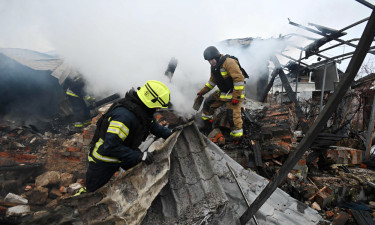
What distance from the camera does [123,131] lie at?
2156 millimetres

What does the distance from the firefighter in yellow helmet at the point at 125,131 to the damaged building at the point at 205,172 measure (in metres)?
0.28

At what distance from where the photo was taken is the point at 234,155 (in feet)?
14.3

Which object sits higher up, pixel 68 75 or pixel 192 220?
pixel 68 75

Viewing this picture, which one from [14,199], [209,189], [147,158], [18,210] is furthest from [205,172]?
[14,199]

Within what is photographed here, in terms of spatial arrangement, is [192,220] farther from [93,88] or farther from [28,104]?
[28,104]

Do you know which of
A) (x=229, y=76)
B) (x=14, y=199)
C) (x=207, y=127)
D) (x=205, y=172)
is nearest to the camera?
(x=205, y=172)

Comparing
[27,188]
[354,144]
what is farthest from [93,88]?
[354,144]

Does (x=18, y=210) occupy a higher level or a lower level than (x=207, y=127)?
lower

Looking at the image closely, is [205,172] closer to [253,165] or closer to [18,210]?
[253,165]

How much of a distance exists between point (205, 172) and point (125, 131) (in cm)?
104

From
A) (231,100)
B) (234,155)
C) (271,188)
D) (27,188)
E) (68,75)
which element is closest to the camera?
(271,188)

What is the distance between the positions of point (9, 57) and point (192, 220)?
6651mm

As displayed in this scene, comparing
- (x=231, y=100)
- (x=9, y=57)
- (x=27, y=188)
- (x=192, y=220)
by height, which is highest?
(x=9, y=57)

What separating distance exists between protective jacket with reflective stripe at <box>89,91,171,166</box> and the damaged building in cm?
28
